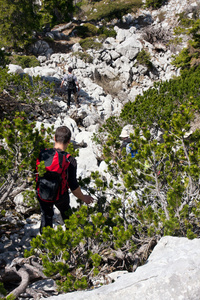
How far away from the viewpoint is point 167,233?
2.19 metres

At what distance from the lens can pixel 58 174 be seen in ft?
7.94

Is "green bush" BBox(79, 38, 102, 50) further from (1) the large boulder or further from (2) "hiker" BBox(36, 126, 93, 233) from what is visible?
(1) the large boulder

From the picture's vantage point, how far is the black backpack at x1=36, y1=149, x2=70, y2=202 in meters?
2.39

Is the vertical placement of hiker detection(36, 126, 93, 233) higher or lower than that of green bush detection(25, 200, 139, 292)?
higher

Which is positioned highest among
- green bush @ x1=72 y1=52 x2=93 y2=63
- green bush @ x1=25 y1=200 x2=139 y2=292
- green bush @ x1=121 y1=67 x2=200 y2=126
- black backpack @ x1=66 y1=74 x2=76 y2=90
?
green bush @ x1=72 y1=52 x2=93 y2=63

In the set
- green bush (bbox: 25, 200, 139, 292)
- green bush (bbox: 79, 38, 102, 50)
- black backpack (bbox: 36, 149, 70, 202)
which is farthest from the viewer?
green bush (bbox: 79, 38, 102, 50)

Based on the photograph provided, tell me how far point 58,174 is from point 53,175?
2.3 inches

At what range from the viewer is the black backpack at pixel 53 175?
2.39 meters

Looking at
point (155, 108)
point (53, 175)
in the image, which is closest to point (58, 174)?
point (53, 175)

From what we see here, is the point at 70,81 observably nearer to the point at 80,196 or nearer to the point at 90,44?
the point at 80,196

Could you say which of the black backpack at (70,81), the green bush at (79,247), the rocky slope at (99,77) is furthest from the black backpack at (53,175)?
the black backpack at (70,81)

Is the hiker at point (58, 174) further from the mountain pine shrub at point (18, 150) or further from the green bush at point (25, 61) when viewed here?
the green bush at point (25, 61)

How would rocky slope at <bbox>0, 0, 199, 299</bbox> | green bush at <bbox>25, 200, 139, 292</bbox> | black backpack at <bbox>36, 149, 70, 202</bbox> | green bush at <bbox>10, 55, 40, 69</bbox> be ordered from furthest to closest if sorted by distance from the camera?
green bush at <bbox>10, 55, 40, 69</bbox> < rocky slope at <bbox>0, 0, 199, 299</bbox> < black backpack at <bbox>36, 149, 70, 202</bbox> < green bush at <bbox>25, 200, 139, 292</bbox>

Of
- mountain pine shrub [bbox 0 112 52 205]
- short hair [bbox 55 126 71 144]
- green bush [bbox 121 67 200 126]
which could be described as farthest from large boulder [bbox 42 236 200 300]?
green bush [bbox 121 67 200 126]
